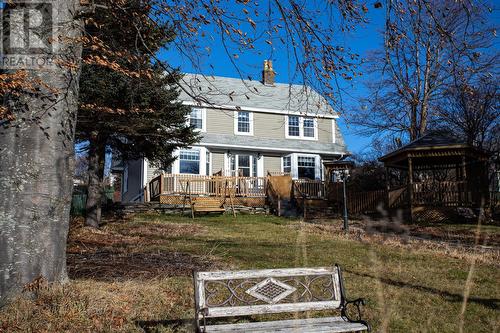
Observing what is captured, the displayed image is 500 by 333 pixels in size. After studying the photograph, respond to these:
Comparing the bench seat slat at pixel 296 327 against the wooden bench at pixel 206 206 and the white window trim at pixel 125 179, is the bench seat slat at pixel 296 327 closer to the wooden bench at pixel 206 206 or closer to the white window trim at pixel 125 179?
the wooden bench at pixel 206 206

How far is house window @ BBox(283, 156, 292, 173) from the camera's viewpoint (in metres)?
26.4

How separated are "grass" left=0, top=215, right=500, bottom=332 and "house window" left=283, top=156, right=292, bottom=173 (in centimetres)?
1247

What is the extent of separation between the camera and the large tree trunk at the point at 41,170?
5.00 meters

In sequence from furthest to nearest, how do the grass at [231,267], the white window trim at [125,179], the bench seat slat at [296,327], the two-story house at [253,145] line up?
the white window trim at [125,179] → the two-story house at [253,145] → the grass at [231,267] → the bench seat slat at [296,327]

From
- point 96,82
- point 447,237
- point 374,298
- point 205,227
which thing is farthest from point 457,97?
point 374,298

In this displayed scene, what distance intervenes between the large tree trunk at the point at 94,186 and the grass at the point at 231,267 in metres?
0.97

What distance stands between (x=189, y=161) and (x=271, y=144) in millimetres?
4977

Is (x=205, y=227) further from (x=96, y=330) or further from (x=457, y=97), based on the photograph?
(x=457, y=97)

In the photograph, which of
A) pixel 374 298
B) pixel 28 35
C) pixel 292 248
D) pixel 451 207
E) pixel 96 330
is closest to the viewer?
pixel 96 330

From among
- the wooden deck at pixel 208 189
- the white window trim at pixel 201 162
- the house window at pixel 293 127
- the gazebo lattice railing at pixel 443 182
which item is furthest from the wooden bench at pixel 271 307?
the house window at pixel 293 127

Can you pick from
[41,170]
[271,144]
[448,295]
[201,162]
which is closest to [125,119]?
[41,170]

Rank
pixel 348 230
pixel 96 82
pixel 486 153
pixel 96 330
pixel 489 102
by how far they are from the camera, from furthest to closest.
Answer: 1. pixel 489 102
2. pixel 486 153
3. pixel 348 230
4. pixel 96 82
5. pixel 96 330

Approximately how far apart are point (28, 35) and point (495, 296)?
289 inches

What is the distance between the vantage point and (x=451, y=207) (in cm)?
1842
